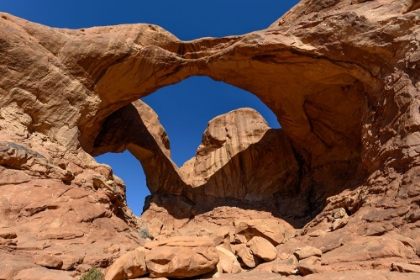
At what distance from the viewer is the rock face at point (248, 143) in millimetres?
8773

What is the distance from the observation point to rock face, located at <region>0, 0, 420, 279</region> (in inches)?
345

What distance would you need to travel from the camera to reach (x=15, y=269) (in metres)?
6.46

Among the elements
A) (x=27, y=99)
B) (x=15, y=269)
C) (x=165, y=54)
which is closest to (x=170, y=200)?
(x=165, y=54)

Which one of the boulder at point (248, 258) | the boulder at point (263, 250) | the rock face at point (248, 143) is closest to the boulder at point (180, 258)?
the rock face at point (248, 143)

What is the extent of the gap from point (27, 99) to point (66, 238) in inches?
260

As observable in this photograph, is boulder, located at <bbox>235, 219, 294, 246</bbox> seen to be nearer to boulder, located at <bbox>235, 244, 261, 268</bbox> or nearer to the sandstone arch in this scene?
boulder, located at <bbox>235, 244, 261, 268</bbox>

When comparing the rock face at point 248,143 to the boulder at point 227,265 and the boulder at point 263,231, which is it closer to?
the boulder at point 263,231

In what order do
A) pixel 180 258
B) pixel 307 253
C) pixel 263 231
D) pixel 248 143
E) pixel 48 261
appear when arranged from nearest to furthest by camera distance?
pixel 180 258 < pixel 48 261 < pixel 307 253 < pixel 263 231 < pixel 248 143

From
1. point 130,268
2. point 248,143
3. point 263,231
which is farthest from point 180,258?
point 248,143

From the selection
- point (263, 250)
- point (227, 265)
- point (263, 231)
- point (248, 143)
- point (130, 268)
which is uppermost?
point (248, 143)

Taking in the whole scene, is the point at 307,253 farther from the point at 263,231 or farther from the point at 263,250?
the point at 263,231

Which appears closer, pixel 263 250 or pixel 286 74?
pixel 263 250

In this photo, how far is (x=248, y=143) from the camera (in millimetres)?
22688

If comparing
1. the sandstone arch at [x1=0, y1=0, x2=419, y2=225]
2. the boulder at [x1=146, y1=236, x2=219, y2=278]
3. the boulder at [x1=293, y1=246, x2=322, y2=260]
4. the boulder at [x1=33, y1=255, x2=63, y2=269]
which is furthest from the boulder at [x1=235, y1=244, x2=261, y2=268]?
the sandstone arch at [x1=0, y1=0, x2=419, y2=225]
